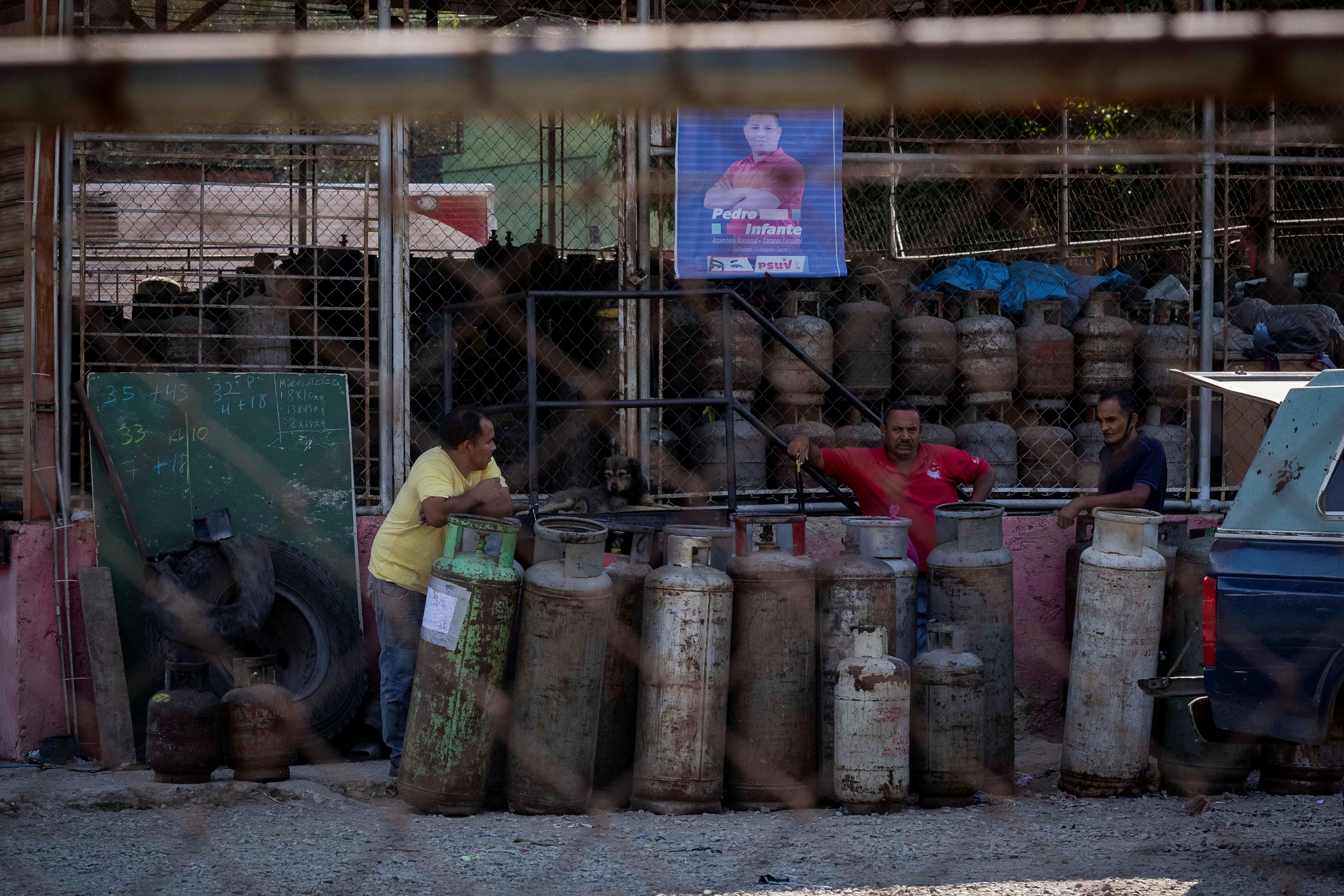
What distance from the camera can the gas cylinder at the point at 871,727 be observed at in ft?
18.5

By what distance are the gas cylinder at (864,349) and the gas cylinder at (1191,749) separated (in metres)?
2.49

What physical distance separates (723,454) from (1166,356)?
9.35 feet

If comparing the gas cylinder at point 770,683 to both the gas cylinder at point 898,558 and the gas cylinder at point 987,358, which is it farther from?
the gas cylinder at point 987,358

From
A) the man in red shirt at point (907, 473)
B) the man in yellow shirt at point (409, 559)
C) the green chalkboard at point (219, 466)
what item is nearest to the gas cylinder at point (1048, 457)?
the man in red shirt at point (907, 473)

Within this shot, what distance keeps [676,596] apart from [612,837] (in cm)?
101

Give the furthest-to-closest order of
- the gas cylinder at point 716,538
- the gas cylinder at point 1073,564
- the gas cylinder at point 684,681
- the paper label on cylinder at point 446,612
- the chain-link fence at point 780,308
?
1. the chain-link fence at point 780,308
2. the gas cylinder at point 1073,564
3. the gas cylinder at point 716,538
4. the gas cylinder at point 684,681
5. the paper label on cylinder at point 446,612

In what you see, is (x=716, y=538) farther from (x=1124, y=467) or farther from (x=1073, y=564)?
(x=1073, y=564)

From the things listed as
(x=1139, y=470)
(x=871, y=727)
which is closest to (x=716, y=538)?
(x=871, y=727)

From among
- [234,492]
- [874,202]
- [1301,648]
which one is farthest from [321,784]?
[874,202]

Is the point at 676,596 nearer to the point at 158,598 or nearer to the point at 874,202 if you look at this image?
the point at 158,598

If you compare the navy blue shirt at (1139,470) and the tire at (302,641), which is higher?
the navy blue shirt at (1139,470)

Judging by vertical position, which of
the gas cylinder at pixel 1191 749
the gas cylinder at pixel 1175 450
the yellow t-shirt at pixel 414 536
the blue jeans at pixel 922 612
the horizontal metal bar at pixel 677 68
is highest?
the horizontal metal bar at pixel 677 68

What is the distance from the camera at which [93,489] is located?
23.0 ft

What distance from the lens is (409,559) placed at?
632 cm
